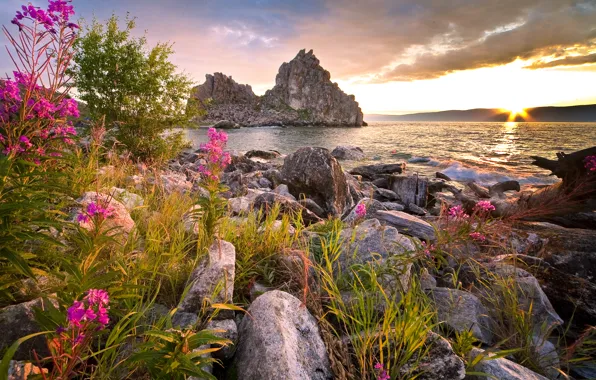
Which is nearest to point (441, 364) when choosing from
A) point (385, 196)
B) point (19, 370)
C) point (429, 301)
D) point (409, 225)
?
point (429, 301)

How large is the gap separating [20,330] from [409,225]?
5188 mm

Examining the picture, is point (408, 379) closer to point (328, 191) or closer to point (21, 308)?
point (21, 308)

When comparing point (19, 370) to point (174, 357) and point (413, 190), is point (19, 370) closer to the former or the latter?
point (174, 357)

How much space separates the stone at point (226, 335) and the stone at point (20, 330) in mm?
1146

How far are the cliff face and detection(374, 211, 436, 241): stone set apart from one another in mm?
134168

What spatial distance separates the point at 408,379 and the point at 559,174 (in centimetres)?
897

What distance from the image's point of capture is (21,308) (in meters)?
2.02

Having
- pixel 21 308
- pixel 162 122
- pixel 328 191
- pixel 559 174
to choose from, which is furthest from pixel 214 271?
pixel 162 122

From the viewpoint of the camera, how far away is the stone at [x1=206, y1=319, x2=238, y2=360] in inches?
82.6

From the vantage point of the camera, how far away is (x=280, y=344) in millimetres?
2023

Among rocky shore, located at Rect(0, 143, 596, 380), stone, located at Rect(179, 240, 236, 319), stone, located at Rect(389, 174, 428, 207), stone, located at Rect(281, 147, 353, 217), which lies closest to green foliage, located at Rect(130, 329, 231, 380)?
rocky shore, located at Rect(0, 143, 596, 380)

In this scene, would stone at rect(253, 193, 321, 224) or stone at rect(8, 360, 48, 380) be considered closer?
stone at rect(8, 360, 48, 380)

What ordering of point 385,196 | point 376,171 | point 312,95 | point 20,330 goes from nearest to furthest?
point 20,330
point 385,196
point 376,171
point 312,95

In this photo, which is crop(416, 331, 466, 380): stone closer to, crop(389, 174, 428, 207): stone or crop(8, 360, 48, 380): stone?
crop(8, 360, 48, 380): stone
